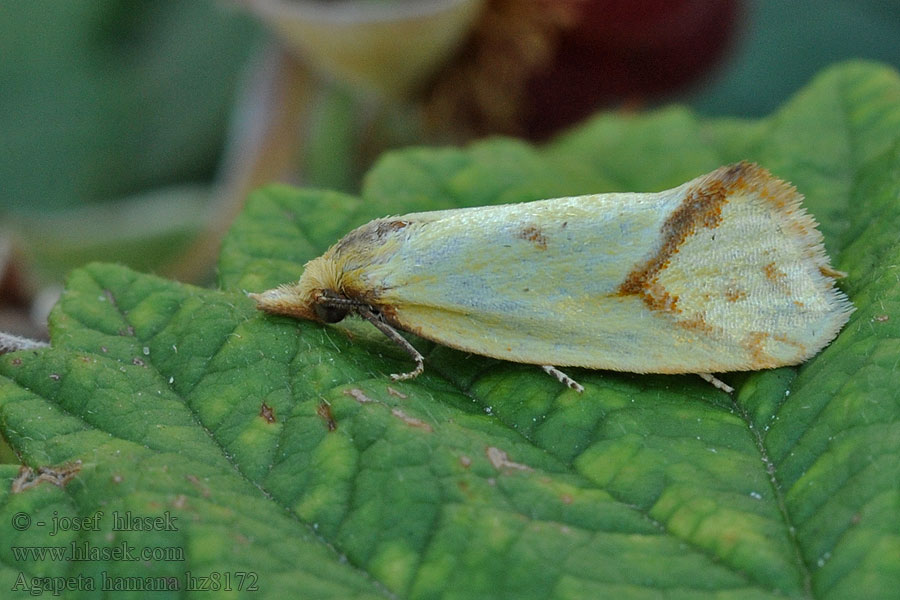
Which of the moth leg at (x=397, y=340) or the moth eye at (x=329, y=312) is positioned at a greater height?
the moth eye at (x=329, y=312)

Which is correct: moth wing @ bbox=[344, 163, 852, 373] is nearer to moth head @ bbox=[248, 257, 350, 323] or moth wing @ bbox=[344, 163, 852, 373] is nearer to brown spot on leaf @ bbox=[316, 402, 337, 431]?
moth head @ bbox=[248, 257, 350, 323]

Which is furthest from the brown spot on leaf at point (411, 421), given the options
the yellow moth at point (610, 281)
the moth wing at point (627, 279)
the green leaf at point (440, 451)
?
the moth wing at point (627, 279)

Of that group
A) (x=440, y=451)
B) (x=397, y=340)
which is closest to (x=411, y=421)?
(x=440, y=451)

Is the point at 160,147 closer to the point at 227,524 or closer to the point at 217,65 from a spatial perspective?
the point at 217,65

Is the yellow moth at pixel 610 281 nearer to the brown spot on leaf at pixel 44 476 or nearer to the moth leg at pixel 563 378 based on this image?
the moth leg at pixel 563 378

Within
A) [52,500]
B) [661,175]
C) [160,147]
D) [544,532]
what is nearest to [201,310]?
[52,500]

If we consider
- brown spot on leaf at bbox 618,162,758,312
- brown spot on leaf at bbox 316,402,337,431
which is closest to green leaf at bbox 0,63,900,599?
brown spot on leaf at bbox 316,402,337,431

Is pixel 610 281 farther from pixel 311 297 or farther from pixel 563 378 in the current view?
pixel 311 297
